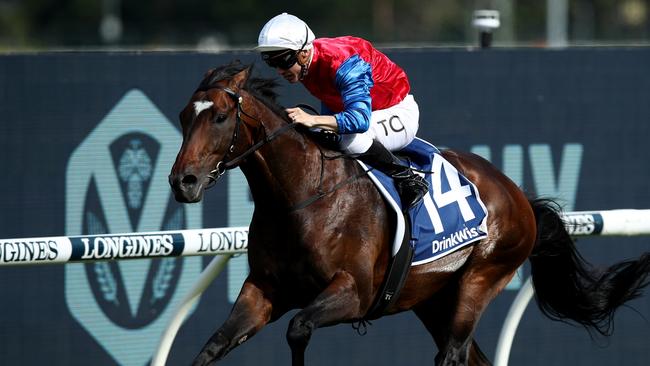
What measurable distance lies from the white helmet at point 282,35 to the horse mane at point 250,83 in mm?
103

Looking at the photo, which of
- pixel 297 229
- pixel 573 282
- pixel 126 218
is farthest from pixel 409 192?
pixel 126 218

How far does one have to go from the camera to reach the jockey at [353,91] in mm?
4473

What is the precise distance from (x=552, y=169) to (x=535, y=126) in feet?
0.85

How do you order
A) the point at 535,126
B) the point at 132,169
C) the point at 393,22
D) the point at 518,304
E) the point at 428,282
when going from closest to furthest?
the point at 428,282 → the point at 518,304 → the point at 132,169 → the point at 535,126 → the point at 393,22

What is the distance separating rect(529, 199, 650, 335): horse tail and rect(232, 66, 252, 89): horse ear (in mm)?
1800

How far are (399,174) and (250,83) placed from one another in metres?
0.77

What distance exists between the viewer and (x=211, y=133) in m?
4.19

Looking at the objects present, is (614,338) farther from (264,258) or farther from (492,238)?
(264,258)

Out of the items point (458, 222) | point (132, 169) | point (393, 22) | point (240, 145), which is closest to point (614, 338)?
point (458, 222)

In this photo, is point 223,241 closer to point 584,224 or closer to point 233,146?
point 233,146

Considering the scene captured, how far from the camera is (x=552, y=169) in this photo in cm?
666

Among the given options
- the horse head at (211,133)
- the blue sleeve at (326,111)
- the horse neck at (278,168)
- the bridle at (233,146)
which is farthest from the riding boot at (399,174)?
the horse head at (211,133)

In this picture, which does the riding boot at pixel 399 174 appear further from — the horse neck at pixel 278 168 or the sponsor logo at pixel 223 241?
the sponsor logo at pixel 223 241

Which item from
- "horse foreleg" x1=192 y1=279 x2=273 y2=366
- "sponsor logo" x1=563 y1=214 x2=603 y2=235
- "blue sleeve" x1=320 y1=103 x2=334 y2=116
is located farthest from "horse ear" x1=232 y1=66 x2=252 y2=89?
"sponsor logo" x1=563 y1=214 x2=603 y2=235
